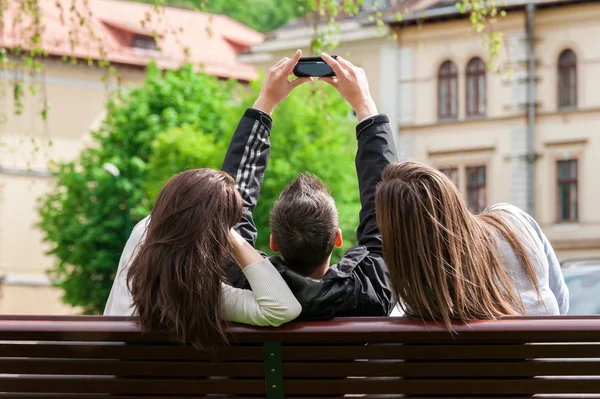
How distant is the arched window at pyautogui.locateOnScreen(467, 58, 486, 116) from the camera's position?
42778 millimetres

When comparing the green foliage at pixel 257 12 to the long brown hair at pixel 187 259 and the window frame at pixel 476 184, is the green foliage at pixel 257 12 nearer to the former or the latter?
the window frame at pixel 476 184

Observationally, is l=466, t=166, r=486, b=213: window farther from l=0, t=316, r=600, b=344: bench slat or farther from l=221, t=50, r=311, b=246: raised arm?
l=0, t=316, r=600, b=344: bench slat

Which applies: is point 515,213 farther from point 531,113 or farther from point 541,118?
point 541,118

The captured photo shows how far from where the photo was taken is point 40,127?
2071 inches

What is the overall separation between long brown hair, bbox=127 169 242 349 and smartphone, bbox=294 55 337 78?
67cm

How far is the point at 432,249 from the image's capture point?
12.1ft

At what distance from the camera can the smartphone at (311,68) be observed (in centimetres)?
436

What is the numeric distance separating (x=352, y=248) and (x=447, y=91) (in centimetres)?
4033

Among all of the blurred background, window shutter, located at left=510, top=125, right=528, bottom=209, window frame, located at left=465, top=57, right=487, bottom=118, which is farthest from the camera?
window frame, located at left=465, top=57, right=487, bottom=118

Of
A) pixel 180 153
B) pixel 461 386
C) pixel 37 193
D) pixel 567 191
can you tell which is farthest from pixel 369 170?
pixel 37 193

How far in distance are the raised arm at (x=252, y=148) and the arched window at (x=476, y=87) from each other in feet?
127

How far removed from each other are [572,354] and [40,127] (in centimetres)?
5048

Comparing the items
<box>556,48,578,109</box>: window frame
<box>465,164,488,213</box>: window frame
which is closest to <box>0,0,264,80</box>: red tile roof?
<box>465,164,488,213</box>: window frame

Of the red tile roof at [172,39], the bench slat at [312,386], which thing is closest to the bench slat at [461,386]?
the bench slat at [312,386]
